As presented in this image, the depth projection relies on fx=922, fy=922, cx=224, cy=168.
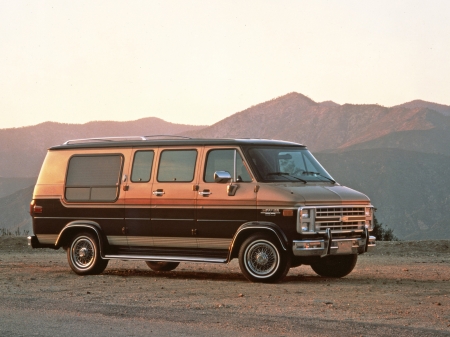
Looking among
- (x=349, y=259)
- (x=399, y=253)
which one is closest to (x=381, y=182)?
(x=399, y=253)

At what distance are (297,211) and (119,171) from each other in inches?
153

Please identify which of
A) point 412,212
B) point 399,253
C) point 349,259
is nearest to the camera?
point 349,259

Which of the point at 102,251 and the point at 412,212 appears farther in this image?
the point at 412,212

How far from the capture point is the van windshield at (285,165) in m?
15.6

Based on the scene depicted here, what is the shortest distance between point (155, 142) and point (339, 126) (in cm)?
17408

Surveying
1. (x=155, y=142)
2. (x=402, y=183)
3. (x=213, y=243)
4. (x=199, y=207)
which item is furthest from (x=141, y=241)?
(x=402, y=183)

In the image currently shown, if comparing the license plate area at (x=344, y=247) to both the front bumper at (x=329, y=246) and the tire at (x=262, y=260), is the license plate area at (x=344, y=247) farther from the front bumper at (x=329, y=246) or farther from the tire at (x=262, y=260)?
the tire at (x=262, y=260)

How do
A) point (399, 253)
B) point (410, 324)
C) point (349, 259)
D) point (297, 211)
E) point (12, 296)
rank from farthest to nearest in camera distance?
1. point (399, 253)
2. point (349, 259)
3. point (297, 211)
4. point (12, 296)
5. point (410, 324)

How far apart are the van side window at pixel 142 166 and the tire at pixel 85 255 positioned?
1478 millimetres

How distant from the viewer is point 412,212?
12531 cm

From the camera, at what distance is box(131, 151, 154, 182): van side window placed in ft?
54.7

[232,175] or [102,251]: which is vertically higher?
[232,175]

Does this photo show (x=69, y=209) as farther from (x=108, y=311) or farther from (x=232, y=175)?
(x=108, y=311)

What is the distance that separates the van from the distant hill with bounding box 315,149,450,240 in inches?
3924
